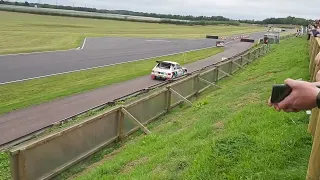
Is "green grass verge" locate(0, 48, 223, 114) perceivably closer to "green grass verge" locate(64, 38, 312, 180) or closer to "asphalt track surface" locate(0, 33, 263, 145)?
"asphalt track surface" locate(0, 33, 263, 145)

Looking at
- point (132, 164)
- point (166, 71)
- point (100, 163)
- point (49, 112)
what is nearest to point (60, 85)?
point (49, 112)

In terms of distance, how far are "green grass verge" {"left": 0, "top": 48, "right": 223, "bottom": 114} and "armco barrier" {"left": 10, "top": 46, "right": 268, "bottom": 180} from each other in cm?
742

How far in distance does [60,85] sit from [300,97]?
22.1 m

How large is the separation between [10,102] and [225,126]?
535 inches

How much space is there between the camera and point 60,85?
2333 cm

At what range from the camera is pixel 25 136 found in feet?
40.0

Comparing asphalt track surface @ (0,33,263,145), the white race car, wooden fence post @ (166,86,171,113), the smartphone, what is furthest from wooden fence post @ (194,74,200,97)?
the smartphone

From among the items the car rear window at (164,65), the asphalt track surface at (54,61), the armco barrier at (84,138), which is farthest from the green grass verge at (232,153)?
the asphalt track surface at (54,61)

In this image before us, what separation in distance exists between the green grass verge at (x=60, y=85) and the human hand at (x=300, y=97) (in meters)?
15.6

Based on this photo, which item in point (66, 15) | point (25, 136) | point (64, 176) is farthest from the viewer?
point (66, 15)

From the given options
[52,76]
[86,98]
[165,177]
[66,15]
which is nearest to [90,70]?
[52,76]

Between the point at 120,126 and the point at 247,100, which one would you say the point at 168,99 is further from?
the point at 120,126

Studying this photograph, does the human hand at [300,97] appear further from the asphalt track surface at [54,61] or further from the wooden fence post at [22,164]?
the asphalt track surface at [54,61]

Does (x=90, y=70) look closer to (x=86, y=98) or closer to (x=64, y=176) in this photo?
(x=86, y=98)
